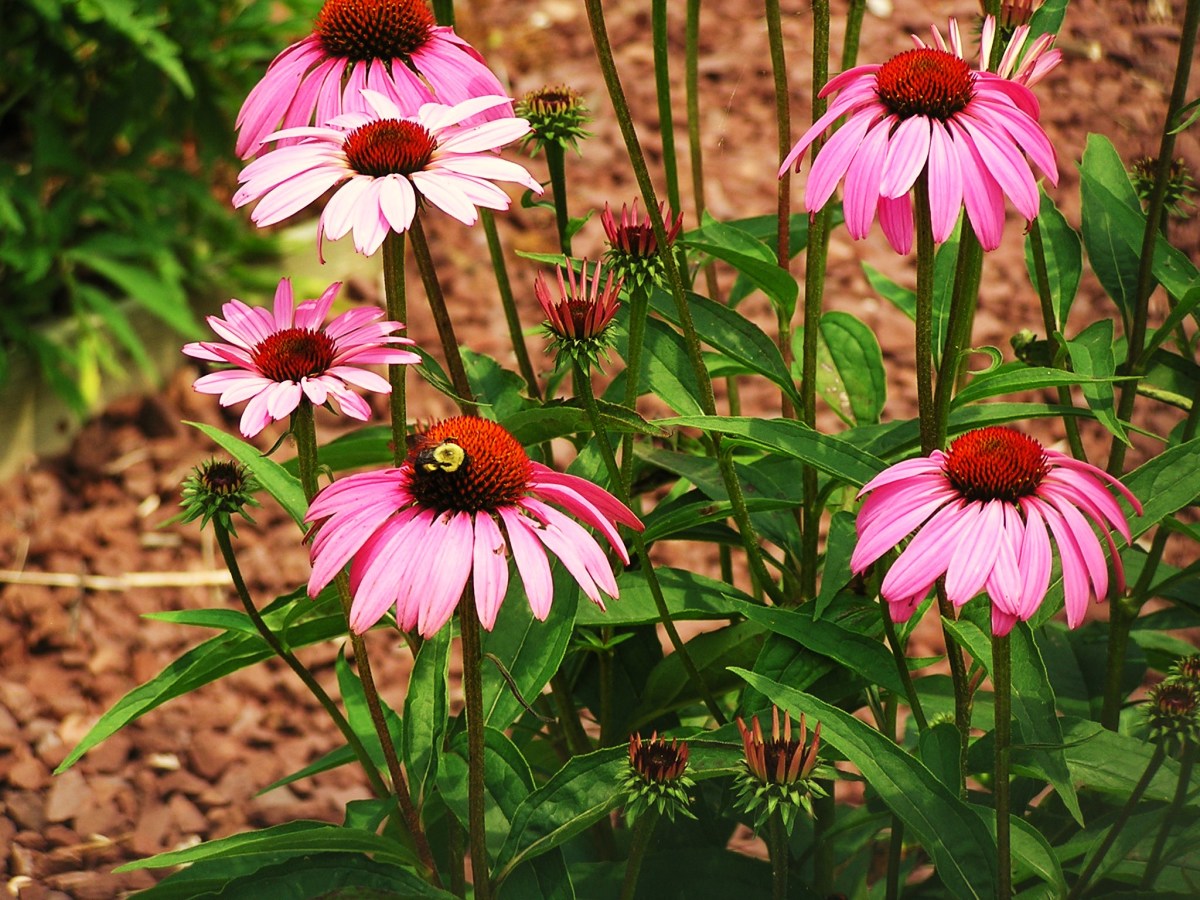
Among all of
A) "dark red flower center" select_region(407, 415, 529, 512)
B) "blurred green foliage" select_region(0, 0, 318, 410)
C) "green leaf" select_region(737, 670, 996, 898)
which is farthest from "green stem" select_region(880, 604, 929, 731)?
"blurred green foliage" select_region(0, 0, 318, 410)

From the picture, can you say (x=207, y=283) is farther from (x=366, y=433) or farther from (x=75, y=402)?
(x=366, y=433)

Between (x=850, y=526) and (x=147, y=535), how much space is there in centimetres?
157

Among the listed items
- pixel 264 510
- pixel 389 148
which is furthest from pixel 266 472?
pixel 264 510

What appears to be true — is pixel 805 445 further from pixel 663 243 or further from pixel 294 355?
pixel 294 355

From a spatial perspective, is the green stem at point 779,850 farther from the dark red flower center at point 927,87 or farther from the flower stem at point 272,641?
the dark red flower center at point 927,87

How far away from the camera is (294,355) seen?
88 cm

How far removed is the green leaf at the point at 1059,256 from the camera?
1137 mm

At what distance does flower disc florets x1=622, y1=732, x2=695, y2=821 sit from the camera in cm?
87

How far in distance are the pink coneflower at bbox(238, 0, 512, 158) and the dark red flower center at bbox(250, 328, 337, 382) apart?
0.50ft

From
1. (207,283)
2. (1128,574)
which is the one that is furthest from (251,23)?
(1128,574)

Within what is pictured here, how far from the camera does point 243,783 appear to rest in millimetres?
Answer: 1909

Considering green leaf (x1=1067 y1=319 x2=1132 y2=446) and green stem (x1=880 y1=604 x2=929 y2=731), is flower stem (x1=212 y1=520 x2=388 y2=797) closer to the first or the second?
green stem (x1=880 y1=604 x2=929 y2=731)

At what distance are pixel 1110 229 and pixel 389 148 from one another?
0.65 m

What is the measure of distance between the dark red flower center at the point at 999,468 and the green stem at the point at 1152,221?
0.94 feet
